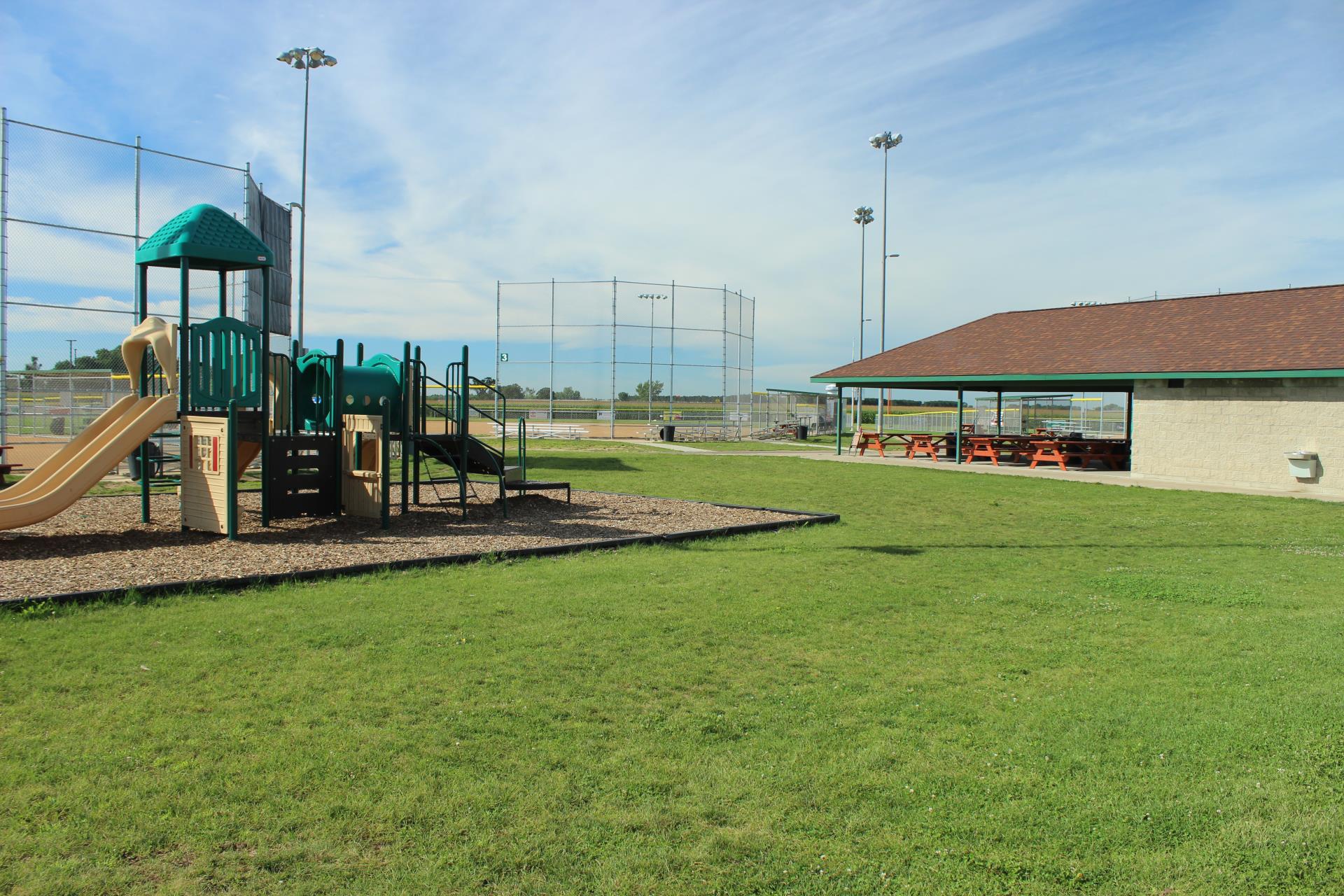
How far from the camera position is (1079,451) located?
898 inches

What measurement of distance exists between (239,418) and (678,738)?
26.7ft

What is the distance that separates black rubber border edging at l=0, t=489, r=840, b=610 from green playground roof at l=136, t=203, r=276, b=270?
15.1 feet

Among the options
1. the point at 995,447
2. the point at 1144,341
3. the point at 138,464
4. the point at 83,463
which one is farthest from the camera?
the point at 995,447

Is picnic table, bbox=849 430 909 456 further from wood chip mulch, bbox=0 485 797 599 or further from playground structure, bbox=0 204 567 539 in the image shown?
playground structure, bbox=0 204 567 539

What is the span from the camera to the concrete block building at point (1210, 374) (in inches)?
716

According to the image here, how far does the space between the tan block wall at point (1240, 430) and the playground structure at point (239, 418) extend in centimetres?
1560

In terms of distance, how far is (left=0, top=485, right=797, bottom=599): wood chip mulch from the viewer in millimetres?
7449

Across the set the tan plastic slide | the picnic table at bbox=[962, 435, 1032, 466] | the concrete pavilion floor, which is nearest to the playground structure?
the tan plastic slide

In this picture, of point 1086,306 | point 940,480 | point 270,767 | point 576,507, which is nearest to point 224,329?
point 576,507

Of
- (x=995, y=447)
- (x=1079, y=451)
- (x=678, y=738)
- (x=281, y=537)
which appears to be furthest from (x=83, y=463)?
(x=995, y=447)

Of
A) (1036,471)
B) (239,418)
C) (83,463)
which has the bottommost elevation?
(1036,471)

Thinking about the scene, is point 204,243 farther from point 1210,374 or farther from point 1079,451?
point 1079,451

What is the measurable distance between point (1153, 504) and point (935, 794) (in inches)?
512

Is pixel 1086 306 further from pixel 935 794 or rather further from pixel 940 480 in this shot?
pixel 935 794
